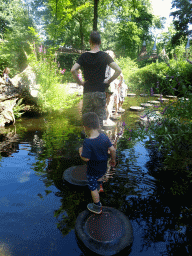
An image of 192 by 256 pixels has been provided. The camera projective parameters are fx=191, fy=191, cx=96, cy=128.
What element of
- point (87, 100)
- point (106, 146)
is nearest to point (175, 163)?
point (106, 146)

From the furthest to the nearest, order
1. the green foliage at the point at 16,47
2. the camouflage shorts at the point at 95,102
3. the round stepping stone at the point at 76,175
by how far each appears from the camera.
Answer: the green foliage at the point at 16,47 → the camouflage shorts at the point at 95,102 → the round stepping stone at the point at 76,175

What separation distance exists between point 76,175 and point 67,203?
25.9 inches

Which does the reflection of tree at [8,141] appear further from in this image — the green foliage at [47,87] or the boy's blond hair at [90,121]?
the boy's blond hair at [90,121]

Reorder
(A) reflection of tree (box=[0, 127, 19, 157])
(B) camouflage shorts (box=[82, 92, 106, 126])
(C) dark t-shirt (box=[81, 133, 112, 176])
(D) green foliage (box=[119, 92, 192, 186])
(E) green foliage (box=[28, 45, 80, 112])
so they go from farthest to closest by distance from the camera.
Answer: (E) green foliage (box=[28, 45, 80, 112]) → (A) reflection of tree (box=[0, 127, 19, 157]) → (B) camouflage shorts (box=[82, 92, 106, 126]) → (D) green foliage (box=[119, 92, 192, 186]) → (C) dark t-shirt (box=[81, 133, 112, 176])

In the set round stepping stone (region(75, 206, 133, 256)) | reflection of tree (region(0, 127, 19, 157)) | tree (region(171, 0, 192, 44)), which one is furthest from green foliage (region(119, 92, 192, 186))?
tree (region(171, 0, 192, 44))

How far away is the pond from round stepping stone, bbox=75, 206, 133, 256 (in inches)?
3.8

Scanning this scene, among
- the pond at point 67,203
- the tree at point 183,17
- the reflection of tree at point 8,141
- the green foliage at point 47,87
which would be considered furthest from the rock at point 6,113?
the tree at point 183,17

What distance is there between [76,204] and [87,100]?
1.85m

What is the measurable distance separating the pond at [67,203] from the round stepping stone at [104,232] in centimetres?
10

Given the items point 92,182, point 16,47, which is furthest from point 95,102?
point 16,47

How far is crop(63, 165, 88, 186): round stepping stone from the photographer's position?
300 cm

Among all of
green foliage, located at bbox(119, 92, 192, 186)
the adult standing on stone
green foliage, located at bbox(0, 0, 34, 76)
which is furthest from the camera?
green foliage, located at bbox(0, 0, 34, 76)

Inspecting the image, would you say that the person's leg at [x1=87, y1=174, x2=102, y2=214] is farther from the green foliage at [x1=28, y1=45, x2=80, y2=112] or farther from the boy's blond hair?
the green foliage at [x1=28, y1=45, x2=80, y2=112]

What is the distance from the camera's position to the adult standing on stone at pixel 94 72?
3.22 metres
